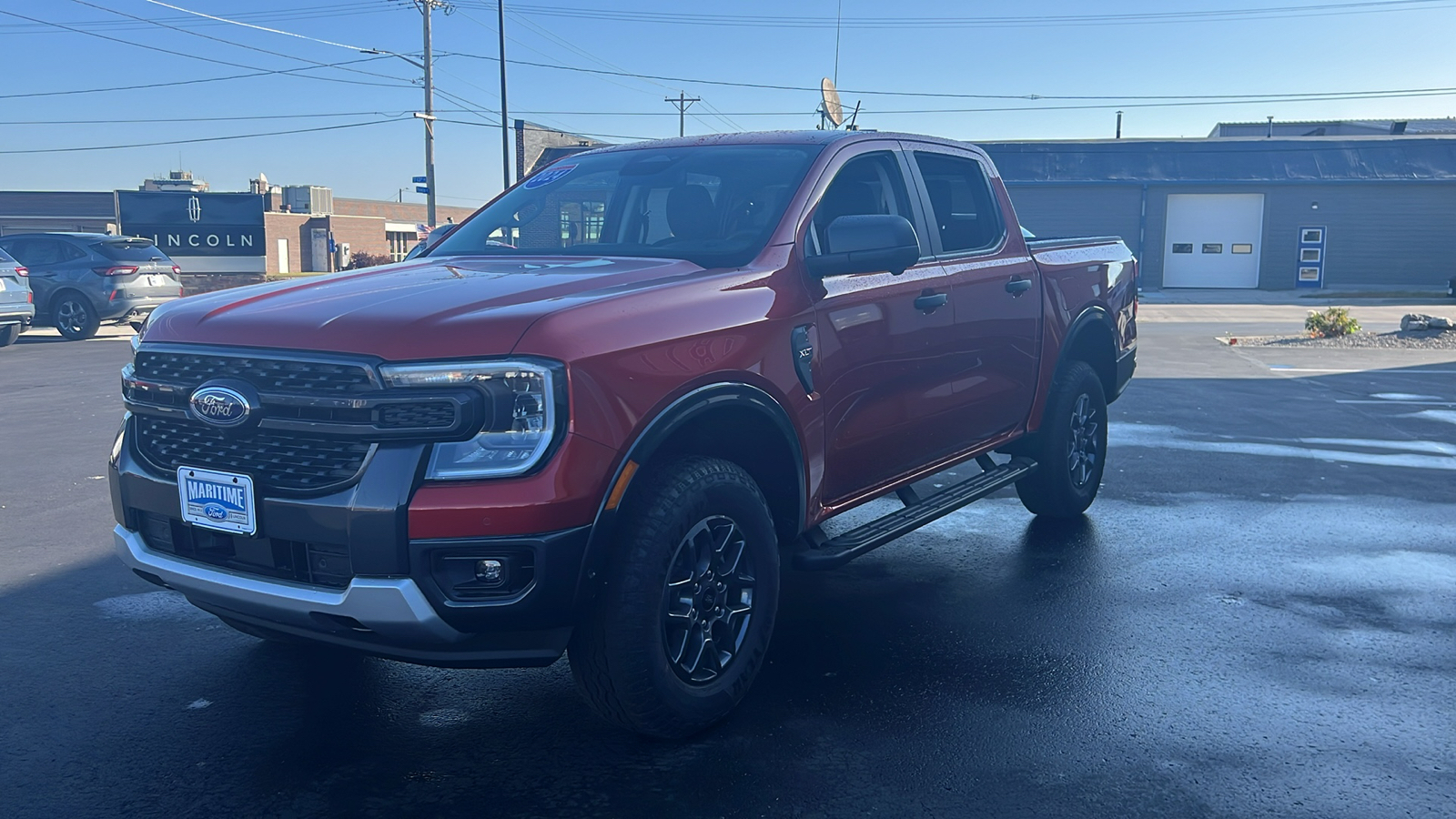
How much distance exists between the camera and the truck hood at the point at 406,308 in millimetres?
3139

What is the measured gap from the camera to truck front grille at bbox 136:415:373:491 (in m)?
3.15

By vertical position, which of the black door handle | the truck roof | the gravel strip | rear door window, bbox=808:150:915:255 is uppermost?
the truck roof

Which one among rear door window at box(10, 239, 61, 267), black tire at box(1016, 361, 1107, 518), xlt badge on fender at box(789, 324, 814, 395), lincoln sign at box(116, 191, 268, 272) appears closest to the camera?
xlt badge on fender at box(789, 324, 814, 395)

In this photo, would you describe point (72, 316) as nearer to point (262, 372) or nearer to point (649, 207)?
point (649, 207)

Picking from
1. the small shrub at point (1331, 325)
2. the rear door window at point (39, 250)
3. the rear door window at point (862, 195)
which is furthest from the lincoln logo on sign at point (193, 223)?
the rear door window at point (862, 195)

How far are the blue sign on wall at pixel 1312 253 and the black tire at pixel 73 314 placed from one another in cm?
3257

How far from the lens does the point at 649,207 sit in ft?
15.5

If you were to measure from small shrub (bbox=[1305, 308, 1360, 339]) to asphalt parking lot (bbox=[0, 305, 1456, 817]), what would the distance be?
12.9 metres

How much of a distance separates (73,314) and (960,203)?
59.1 ft

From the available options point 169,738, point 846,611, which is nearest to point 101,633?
point 169,738

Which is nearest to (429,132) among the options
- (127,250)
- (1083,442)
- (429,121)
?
(429,121)

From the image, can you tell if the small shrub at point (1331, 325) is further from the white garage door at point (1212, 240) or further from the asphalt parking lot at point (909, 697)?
the white garage door at point (1212, 240)

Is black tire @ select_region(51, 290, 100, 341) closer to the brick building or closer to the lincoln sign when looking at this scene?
the brick building

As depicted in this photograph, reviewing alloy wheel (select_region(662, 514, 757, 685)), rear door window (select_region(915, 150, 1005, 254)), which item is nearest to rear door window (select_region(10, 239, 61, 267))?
rear door window (select_region(915, 150, 1005, 254))
